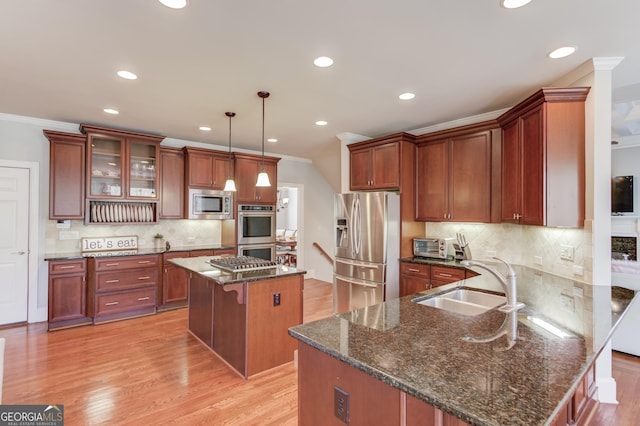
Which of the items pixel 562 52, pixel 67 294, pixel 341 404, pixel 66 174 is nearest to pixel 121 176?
pixel 66 174

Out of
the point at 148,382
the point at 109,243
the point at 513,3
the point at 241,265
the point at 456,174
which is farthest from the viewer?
the point at 109,243

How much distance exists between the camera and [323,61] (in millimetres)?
2465

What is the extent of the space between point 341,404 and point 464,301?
55.2 inches

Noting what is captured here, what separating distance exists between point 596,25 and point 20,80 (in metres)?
4.54

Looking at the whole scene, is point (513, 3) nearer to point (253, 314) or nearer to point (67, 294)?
point (253, 314)

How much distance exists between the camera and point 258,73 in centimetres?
269

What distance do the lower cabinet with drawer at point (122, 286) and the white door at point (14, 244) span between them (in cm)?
87

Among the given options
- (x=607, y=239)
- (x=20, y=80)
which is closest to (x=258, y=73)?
(x=20, y=80)

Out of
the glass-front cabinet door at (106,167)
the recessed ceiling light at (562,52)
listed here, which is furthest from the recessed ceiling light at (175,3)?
the glass-front cabinet door at (106,167)

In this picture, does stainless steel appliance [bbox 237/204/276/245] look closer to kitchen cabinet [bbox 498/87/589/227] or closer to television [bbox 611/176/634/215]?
kitchen cabinet [bbox 498/87/589/227]

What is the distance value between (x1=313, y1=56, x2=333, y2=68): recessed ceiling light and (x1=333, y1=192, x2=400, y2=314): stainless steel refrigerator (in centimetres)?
180

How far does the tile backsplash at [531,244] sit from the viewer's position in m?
2.56

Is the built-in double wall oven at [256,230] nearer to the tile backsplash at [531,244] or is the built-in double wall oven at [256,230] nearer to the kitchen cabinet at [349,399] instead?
the tile backsplash at [531,244]

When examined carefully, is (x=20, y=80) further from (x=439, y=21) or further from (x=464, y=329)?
(x=464, y=329)
